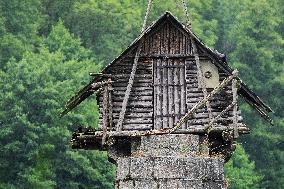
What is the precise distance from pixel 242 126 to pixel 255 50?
36.3 m

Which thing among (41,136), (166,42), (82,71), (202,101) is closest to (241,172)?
(82,71)

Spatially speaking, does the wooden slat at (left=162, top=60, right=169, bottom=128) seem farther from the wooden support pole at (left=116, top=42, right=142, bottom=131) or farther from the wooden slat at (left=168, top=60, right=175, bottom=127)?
the wooden support pole at (left=116, top=42, right=142, bottom=131)

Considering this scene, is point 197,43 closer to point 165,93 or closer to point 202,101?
point 165,93

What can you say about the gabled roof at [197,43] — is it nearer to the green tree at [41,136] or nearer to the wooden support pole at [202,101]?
the wooden support pole at [202,101]

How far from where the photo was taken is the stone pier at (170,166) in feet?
69.1

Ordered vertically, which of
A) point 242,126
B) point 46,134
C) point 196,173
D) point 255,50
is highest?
point 255,50

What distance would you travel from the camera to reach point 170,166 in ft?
69.4

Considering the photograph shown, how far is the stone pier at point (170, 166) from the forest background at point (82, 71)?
682 inches

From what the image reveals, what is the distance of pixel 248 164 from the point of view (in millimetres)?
49938

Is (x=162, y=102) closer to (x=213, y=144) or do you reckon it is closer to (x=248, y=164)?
(x=213, y=144)

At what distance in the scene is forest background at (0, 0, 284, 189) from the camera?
39.1 meters

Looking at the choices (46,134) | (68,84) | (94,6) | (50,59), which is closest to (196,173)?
(46,134)

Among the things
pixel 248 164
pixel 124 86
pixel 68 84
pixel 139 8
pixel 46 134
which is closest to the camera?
pixel 124 86

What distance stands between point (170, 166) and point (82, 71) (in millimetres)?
25812
